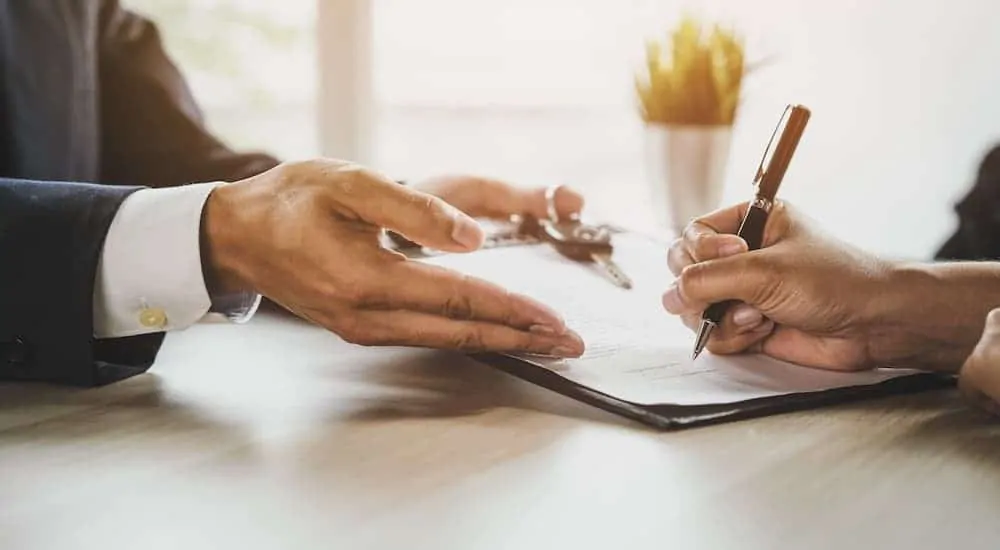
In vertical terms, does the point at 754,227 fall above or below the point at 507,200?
above

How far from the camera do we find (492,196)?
46.6 inches

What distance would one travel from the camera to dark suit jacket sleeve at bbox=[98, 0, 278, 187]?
1.27m

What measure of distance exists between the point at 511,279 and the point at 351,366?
206mm

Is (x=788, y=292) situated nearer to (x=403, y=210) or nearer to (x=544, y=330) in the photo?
(x=544, y=330)

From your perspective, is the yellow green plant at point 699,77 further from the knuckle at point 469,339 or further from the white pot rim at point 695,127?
the knuckle at point 469,339

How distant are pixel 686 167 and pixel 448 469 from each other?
0.80 meters

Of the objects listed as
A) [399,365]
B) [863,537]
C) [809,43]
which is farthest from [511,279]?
[809,43]

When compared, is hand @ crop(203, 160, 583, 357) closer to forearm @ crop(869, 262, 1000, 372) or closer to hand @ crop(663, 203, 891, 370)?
hand @ crop(663, 203, 891, 370)

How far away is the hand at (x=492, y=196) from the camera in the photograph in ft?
3.81

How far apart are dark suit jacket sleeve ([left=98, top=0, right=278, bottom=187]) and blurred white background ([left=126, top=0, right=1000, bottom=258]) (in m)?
0.33

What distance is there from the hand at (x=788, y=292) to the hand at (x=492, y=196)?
0.35m

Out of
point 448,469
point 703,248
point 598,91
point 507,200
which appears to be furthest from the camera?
point 598,91

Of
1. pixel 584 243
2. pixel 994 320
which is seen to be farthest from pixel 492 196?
pixel 994 320

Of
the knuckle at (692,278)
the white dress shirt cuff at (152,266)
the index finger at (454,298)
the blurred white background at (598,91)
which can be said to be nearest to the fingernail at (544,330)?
the index finger at (454,298)
